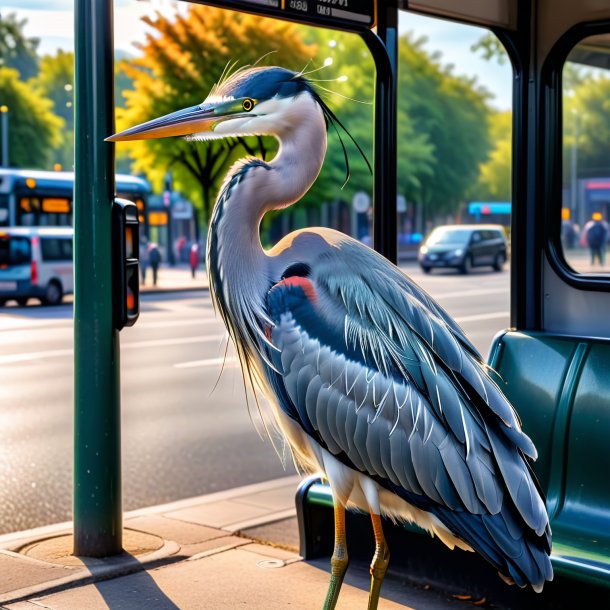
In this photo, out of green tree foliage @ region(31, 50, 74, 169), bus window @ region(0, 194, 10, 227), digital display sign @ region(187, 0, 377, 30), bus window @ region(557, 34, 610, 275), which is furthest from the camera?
green tree foliage @ region(31, 50, 74, 169)

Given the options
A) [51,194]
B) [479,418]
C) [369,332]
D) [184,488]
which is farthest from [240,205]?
[51,194]

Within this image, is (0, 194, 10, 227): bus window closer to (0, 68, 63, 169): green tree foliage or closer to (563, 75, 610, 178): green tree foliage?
(563, 75, 610, 178): green tree foliage

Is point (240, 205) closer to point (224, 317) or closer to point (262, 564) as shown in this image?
point (224, 317)

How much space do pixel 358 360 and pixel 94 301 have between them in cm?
224

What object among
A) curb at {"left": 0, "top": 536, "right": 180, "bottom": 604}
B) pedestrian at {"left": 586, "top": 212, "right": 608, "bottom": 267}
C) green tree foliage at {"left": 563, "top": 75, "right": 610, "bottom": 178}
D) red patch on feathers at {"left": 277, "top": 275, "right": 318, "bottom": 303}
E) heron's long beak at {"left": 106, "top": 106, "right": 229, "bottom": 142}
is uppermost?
green tree foliage at {"left": 563, "top": 75, "right": 610, "bottom": 178}

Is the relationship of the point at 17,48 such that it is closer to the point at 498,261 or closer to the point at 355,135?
the point at 355,135

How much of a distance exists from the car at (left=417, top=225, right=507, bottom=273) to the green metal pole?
32703mm

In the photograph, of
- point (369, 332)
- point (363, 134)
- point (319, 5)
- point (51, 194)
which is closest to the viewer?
point (369, 332)

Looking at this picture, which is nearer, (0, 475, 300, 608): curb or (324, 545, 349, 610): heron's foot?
(324, 545, 349, 610): heron's foot

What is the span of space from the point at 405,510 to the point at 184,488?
4.26 m

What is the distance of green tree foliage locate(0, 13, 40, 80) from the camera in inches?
2884

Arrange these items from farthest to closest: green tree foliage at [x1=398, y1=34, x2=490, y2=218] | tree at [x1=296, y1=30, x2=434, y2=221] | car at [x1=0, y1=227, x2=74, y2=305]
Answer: green tree foliage at [x1=398, y1=34, x2=490, y2=218] < tree at [x1=296, y1=30, x2=434, y2=221] < car at [x1=0, y1=227, x2=74, y2=305]

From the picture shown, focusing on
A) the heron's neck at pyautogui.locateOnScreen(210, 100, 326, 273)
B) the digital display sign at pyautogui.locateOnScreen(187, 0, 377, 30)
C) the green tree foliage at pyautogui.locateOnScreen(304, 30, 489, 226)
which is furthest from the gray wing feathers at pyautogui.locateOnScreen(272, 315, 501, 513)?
the green tree foliage at pyautogui.locateOnScreen(304, 30, 489, 226)

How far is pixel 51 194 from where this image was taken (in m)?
27.4
